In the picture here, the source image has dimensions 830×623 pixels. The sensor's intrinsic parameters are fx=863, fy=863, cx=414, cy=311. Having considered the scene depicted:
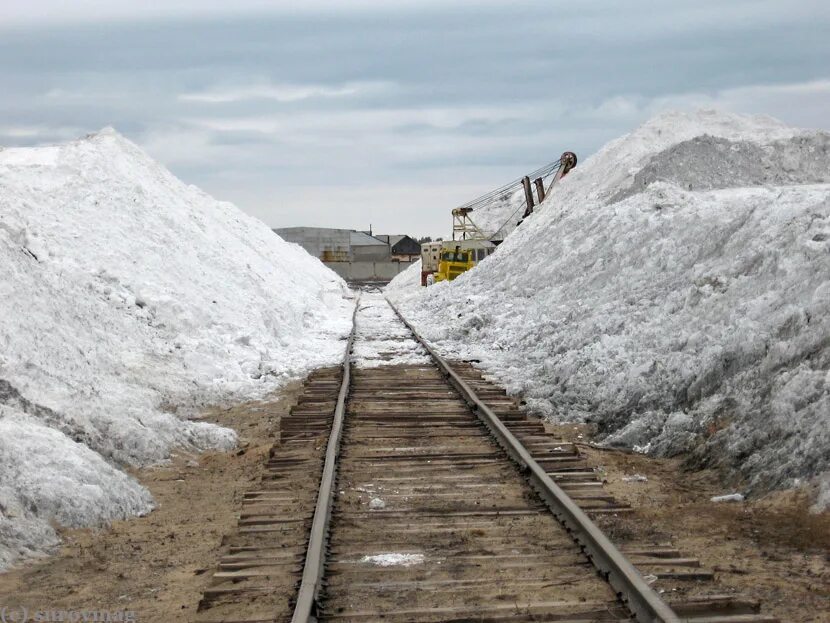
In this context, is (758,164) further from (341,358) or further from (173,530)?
(173,530)

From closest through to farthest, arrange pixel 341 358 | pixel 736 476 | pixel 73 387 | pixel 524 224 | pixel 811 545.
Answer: pixel 811 545 → pixel 736 476 → pixel 73 387 → pixel 341 358 → pixel 524 224

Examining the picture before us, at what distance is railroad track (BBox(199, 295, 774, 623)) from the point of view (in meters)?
5.01

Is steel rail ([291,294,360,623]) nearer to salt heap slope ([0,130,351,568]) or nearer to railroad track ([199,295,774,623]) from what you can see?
railroad track ([199,295,774,623])

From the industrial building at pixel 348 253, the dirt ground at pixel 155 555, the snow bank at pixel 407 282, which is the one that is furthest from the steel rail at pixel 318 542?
the industrial building at pixel 348 253

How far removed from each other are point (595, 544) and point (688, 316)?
23.2 ft

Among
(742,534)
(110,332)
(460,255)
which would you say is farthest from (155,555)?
(460,255)

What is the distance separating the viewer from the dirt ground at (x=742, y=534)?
17.9 ft

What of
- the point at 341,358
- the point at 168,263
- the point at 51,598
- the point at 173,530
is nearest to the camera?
the point at 51,598

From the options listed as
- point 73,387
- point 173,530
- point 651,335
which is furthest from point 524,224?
point 173,530

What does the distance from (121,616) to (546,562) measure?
2725 millimetres

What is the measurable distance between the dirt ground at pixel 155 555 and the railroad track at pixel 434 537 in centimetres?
34

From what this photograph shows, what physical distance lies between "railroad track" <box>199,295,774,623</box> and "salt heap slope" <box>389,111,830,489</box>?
1593 millimetres

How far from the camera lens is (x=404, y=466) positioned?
8.45 metres

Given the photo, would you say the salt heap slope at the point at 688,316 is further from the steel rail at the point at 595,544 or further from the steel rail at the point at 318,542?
the steel rail at the point at 318,542
